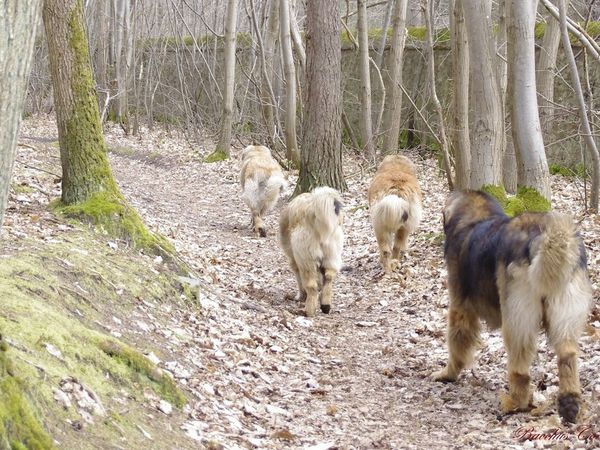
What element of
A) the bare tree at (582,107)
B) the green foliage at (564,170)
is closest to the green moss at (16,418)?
the bare tree at (582,107)

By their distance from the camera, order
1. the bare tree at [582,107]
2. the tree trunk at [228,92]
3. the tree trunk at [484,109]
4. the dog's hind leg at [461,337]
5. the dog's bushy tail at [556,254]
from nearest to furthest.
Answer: the dog's bushy tail at [556,254]
the dog's hind leg at [461,337]
the tree trunk at [484,109]
the bare tree at [582,107]
the tree trunk at [228,92]

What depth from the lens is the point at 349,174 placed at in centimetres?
1800

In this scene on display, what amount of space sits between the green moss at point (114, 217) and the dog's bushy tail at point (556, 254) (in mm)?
4511

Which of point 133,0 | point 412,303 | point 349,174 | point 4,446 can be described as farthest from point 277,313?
point 133,0

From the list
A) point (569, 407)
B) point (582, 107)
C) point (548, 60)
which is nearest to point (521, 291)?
point (569, 407)

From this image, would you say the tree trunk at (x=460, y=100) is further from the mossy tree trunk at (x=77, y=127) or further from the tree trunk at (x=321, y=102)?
the mossy tree trunk at (x=77, y=127)

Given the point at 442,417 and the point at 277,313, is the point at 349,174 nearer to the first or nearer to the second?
the point at 277,313

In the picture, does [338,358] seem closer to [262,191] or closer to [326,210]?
[326,210]

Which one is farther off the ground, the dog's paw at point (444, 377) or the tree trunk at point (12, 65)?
the tree trunk at point (12, 65)

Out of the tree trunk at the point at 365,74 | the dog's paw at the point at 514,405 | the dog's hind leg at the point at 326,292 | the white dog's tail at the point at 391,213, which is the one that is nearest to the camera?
the dog's paw at the point at 514,405

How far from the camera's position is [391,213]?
10.2 m

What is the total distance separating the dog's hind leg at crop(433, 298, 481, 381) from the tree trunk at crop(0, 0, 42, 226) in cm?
436

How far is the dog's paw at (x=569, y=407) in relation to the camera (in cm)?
498

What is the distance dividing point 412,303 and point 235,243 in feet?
13.7
